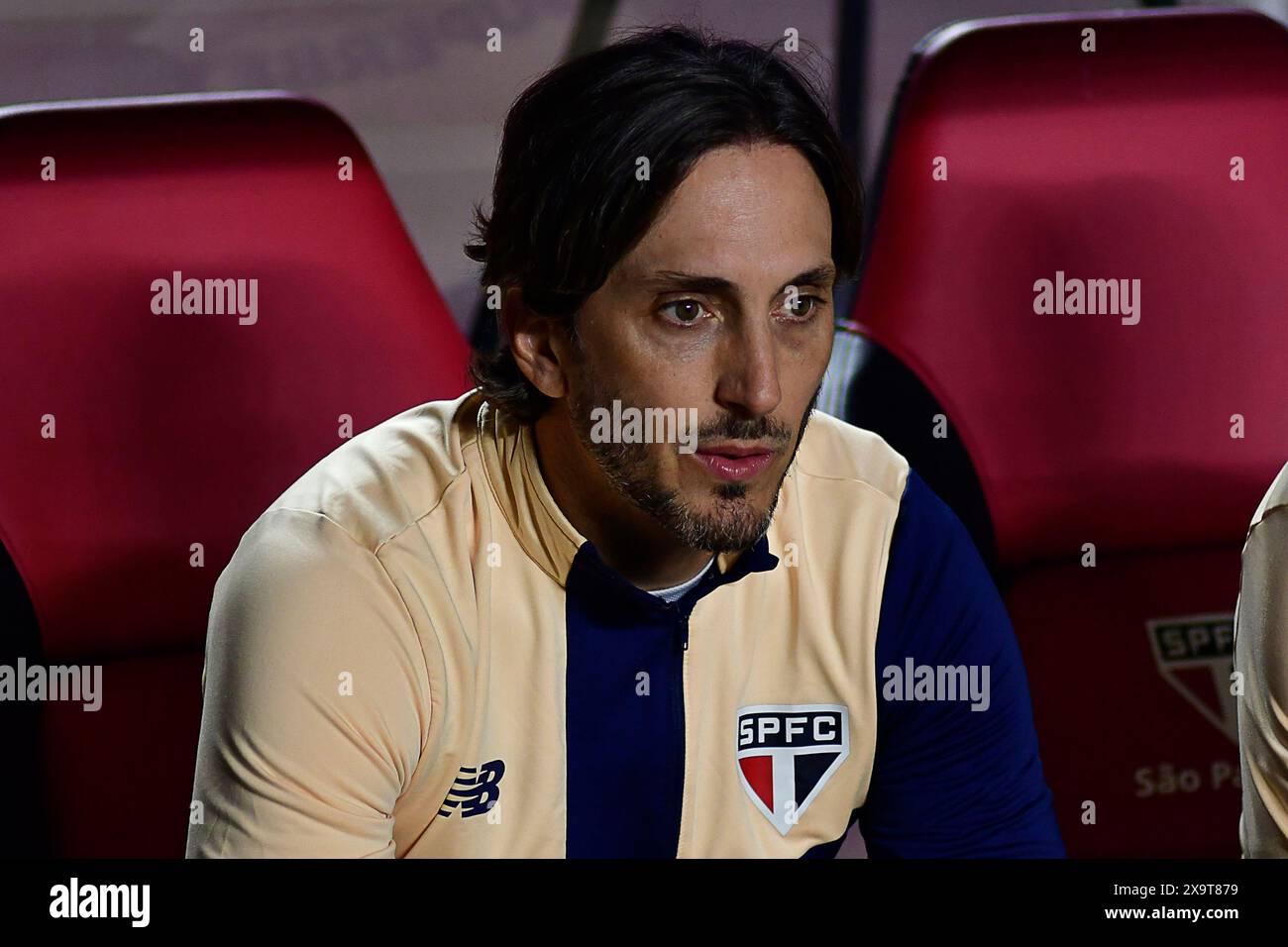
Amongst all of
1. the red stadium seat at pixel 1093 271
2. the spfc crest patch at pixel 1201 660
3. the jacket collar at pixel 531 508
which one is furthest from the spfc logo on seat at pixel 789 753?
the spfc crest patch at pixel 1201 660

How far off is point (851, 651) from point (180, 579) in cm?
56

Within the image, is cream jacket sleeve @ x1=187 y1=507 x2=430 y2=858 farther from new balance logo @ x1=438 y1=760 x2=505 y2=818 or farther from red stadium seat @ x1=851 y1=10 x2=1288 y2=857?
red stadium seat @ x1=851 y1=10 x2=1288 y2=857

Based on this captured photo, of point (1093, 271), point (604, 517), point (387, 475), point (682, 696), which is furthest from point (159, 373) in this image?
point (1093, 271)

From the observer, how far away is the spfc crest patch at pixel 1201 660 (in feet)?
4.53

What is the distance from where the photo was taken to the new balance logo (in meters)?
1.01

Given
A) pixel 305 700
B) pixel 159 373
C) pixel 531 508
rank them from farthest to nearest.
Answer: pixel 159 373 < pixel 531 508 < pixel 305 700

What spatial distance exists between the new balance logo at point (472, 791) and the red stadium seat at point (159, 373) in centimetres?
34

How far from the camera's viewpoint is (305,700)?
0.93 metres

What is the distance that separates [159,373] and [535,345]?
34 cm

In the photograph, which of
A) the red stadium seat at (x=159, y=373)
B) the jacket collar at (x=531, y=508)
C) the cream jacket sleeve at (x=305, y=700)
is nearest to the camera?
the cream jacket sleeve at (x=305, y=700)

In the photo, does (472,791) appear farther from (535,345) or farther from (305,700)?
(535,345)

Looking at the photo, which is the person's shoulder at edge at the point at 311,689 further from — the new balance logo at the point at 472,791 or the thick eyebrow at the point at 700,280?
the thick eyebrow at the point at 700,280

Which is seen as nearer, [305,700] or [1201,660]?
[305,700]
